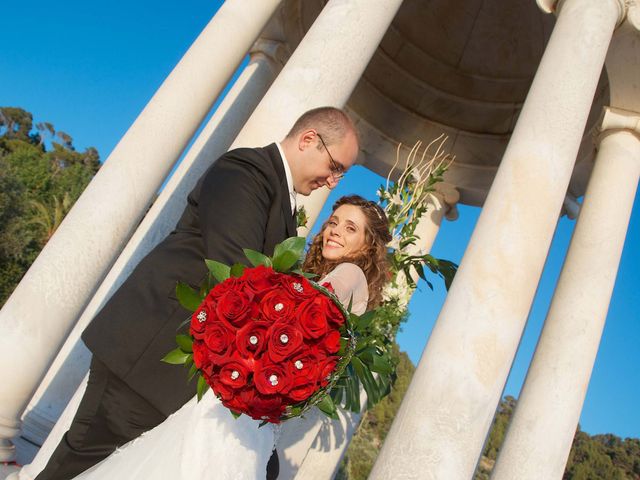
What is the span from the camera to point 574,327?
47625mm

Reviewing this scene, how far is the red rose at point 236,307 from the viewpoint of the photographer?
1076 centimetres

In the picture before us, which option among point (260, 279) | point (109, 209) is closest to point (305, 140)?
point (260, 279)

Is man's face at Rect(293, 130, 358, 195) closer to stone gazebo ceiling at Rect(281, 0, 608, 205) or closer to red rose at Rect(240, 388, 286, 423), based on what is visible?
red rose at Rect(240, 388, 286, 423)

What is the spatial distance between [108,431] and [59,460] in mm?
1920

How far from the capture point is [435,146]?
265 ft

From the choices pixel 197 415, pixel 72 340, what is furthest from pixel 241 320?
pixel 72 340

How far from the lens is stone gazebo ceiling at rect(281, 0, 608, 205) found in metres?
78.6

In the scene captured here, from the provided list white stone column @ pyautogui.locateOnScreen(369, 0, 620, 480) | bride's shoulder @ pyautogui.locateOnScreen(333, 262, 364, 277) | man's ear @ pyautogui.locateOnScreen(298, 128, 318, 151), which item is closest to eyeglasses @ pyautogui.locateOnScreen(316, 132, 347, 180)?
man's ear @ pyautogui.locateOnScreen(298, 128, 318, 151)

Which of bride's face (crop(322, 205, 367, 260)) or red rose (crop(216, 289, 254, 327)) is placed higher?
bride's face (crop(322, 205, 367, 260))

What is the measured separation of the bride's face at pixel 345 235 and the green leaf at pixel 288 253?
774 cm

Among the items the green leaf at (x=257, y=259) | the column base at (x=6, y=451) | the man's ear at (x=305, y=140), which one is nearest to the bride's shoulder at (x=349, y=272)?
the man's ear at (x=305, y=140)

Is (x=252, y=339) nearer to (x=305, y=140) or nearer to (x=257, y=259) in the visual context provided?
(x=257, y=259)

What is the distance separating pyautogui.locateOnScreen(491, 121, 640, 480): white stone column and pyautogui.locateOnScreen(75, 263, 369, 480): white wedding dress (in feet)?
120

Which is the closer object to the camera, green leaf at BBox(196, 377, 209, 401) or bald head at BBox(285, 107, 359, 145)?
green leaf at BBox(196, 377, 209, 401)
